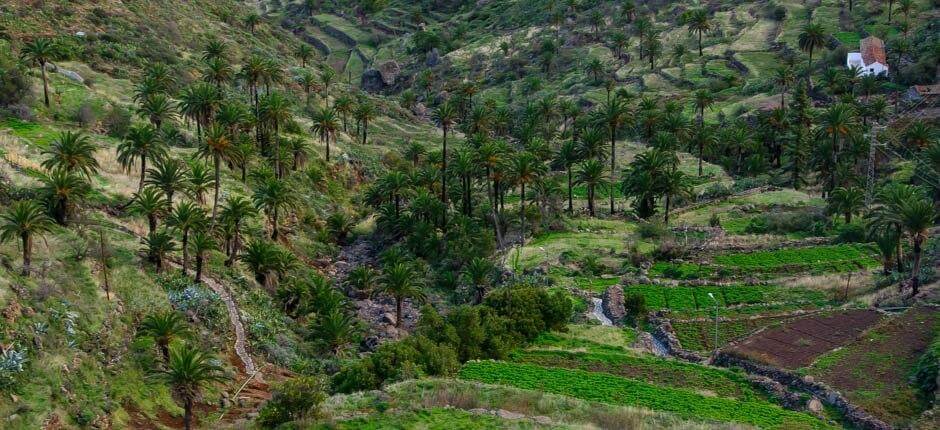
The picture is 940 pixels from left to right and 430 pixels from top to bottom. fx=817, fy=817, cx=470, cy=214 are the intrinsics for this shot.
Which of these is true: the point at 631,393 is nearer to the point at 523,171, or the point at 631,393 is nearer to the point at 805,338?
the point at 805,338

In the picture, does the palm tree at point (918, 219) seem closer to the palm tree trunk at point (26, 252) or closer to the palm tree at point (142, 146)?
the palm tree trunk at point (26, 252)

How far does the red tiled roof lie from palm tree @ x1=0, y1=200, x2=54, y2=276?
391 feet

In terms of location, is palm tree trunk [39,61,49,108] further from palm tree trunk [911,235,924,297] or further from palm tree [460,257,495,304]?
palm tree trunk [911,235,924,297]

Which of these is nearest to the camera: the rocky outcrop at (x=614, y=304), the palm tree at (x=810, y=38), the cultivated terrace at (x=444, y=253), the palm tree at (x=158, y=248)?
the cultivated terrace at (x=444, y=253)

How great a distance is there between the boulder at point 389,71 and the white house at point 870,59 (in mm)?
96293

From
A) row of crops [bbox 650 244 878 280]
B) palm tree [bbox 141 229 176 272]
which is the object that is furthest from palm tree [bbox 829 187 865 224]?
palm tree [bbox 141 229 176 272]

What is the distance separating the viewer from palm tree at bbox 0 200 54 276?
48406mm

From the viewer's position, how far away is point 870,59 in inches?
4978

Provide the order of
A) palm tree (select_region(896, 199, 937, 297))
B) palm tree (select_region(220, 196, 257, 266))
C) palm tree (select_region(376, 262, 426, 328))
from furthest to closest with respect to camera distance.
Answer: palm tree (select_region(220, 196, 257, 266)) < palm tree (select_region(376, 262, 426, 328)) < palm tree (select_region(896, 199, 937, 297))

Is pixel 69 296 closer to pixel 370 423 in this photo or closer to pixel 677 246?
pixel 370 423

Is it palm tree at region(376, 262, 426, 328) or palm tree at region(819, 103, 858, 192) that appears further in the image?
palm tree at region(819, 103, 858, 192)

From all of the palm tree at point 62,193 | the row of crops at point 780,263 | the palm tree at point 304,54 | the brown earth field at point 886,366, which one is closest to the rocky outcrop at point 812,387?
the brown earth field at point 886,366

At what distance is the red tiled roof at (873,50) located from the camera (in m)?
127

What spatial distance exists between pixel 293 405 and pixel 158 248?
25.4 meters
